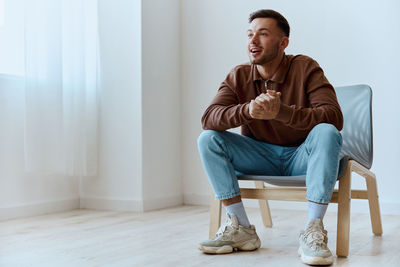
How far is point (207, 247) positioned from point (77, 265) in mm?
432

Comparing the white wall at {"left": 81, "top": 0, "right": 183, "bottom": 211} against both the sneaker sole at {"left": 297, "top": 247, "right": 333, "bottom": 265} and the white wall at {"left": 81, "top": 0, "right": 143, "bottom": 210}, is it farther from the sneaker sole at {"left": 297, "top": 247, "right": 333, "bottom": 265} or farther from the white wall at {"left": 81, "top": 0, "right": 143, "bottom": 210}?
the sneaker sole at {"left": 297, "top": 247, "right": 333, "bottom": 265}

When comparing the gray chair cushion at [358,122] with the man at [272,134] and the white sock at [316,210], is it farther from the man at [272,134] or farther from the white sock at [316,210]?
the white sock at [316,210]

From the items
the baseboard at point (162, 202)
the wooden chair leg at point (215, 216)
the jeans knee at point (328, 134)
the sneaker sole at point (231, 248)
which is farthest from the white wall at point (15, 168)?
the jeans knee at point (328, 134)

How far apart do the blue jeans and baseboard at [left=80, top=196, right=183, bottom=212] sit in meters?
1.23

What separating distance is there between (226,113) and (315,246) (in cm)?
54

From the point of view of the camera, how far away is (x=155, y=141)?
312 centimetres

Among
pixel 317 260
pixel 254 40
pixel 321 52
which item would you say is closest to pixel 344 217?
pixel 317 260

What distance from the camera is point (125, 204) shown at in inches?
118

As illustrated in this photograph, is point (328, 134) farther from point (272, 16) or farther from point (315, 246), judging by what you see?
point (272, 16)

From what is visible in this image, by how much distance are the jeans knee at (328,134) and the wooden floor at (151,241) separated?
39cm

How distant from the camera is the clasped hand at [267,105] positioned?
1.57 meters

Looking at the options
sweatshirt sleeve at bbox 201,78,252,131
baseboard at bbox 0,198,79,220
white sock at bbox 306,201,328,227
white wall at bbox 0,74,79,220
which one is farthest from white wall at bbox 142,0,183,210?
white sock at bbox 306,201,328,227

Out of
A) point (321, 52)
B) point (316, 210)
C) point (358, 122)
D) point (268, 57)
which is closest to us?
point (316, 210)

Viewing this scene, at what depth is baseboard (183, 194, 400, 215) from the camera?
2756mm
